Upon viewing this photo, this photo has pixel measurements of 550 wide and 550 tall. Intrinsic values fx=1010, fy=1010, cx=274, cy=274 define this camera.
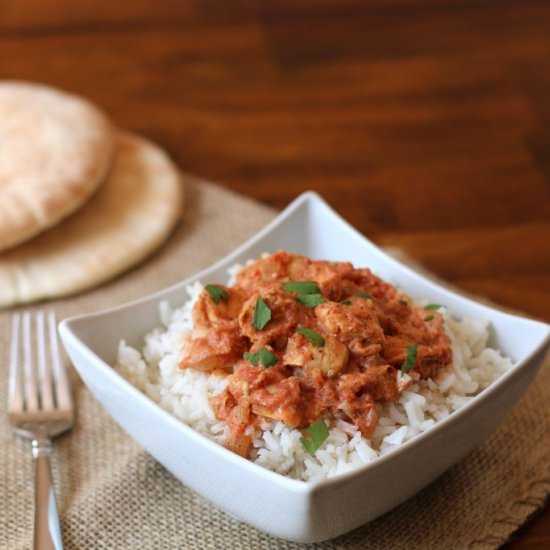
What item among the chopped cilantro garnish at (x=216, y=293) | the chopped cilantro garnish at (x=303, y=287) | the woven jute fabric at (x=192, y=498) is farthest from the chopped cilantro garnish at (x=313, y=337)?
the woven jute fabric at (x=192, y=498)

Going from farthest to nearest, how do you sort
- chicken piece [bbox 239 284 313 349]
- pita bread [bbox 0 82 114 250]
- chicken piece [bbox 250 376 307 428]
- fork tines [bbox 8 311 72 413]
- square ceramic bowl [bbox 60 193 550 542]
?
pita bread [bbox 0 82 114 250] < fork tines [bbox 8 311 72 413] < chicken piece [bbox 239 284 313 349] < chicken piece [bbox 250 376 307 428] < square ceramic bowl [bbox 60 193 550 542]

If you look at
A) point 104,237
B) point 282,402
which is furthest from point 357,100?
point 282,402

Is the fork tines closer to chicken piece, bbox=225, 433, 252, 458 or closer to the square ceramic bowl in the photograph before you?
the square ceramic bowl

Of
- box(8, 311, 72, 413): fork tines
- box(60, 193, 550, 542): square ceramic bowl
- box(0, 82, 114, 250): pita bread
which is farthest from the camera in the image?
box(0, 82, 114, 250): pita bread

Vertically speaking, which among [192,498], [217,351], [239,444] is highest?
[217,351]

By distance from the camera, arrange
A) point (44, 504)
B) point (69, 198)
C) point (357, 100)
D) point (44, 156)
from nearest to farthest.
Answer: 1. point (44, 504)
2. point (69, 198)
3. point (44, 156)
4. point (357, 100)

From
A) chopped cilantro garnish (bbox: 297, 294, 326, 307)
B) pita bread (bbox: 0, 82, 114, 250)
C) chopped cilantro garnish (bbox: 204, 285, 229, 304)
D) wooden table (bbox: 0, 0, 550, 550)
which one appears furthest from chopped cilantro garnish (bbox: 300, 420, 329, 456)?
pita bread (bbox: 0, 82, 114, 250)

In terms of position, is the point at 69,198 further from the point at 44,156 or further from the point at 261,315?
the point at 261,315
